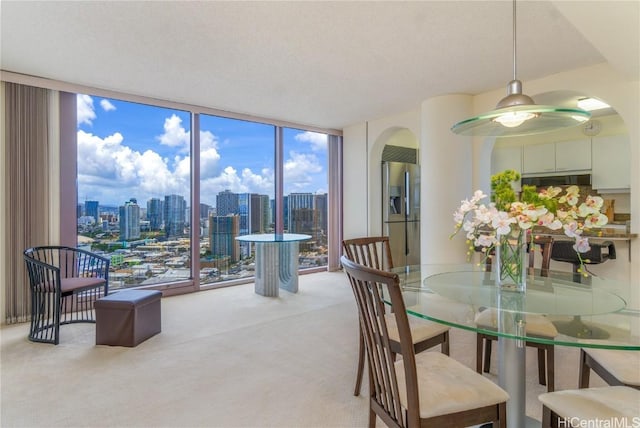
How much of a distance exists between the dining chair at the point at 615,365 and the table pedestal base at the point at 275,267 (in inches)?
133

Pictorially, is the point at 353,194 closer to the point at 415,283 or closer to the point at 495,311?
the point at 415,283

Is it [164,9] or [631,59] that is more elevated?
[164,9]

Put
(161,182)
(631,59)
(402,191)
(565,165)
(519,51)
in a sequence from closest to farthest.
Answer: (631,59) → (519,51) → (161,182) → (565,165) → (402,191)

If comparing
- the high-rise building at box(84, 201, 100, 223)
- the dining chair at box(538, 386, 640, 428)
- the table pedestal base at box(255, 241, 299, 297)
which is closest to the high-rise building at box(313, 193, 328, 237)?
the table pedestal base at box(255, 241, 299, 297)

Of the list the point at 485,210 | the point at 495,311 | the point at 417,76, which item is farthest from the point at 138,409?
the point at 417,76

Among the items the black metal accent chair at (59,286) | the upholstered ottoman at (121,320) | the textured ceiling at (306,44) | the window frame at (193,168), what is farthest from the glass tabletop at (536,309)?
the window frame at (193,168)

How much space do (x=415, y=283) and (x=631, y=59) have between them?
2.41 metres

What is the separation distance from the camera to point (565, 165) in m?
5.23

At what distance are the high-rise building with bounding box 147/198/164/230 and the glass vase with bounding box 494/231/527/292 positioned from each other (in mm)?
4061

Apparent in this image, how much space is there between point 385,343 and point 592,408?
72cm

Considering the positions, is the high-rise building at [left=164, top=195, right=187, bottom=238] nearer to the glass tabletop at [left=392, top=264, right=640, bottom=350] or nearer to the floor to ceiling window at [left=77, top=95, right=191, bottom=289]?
the floor to ceiling window at [left=77, top=95, right=191, bottom=289]

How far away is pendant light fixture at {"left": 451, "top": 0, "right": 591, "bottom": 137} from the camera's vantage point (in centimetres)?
169

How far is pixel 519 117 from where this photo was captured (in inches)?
72.2

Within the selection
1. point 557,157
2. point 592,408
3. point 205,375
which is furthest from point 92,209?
point 557,157
